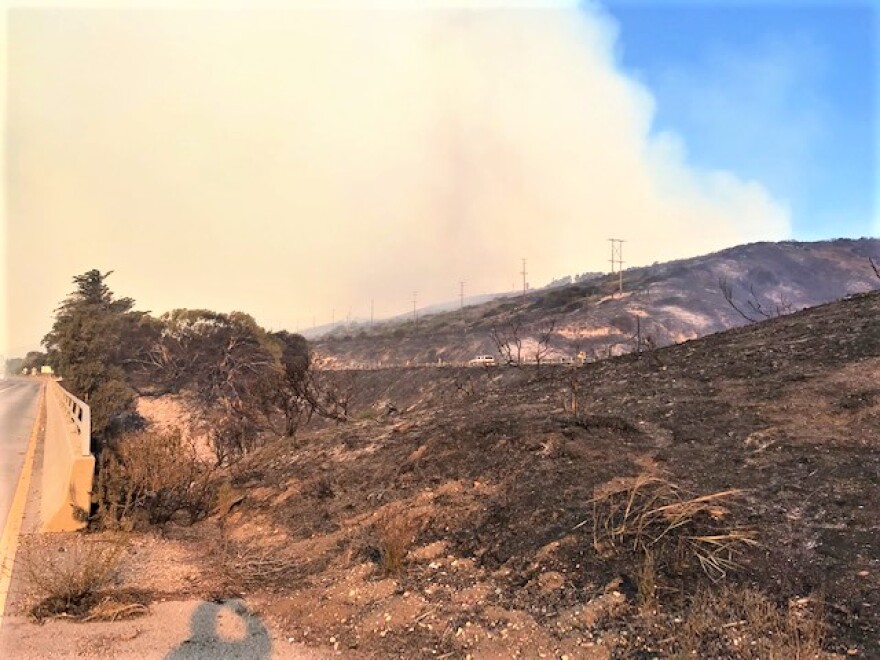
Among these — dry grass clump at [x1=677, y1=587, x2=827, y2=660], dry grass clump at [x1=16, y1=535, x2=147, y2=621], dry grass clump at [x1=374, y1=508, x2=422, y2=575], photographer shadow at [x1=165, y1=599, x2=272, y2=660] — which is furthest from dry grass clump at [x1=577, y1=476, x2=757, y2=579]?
dry grass clump at [x1=16, y1=535, x2=147, y2=621]

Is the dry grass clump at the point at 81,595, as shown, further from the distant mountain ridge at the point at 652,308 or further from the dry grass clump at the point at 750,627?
the distant mountain ridge at the point at 652,308

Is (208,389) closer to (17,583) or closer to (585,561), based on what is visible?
(17,583)

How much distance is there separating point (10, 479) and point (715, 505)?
10929 millimetres

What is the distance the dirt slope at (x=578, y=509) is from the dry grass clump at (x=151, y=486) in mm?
662

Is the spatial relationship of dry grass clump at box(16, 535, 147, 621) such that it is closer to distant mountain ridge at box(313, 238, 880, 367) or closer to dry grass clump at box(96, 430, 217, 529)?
dry grass clump at box(96, 430, 217, 529)

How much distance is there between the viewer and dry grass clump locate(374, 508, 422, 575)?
5.93 metres

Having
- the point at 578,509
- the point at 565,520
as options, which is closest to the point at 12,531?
the point at 565,520

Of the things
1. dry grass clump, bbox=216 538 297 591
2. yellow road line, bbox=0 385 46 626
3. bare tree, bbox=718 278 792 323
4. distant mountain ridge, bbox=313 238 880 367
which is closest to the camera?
yellow road line, bbox=0 385 46 626

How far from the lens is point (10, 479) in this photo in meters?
10.8

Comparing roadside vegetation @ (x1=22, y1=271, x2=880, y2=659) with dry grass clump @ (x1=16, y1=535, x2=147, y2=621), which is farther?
dry grass clump @ (x1=16, y1=535, x2=147, y2=621)

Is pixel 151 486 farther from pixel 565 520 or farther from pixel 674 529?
pixel 674 529

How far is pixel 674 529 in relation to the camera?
5516mm

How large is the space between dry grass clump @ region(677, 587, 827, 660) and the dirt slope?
23 mm

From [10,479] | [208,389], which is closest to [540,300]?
[208,389]
